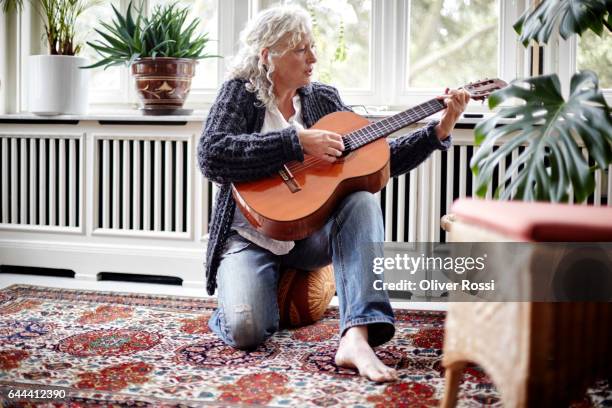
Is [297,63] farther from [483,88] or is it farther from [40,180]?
[40,180]

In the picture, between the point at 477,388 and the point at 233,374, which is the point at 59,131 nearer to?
the point at 233,374

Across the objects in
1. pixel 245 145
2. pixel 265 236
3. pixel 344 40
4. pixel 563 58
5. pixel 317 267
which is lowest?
pixel 317 267

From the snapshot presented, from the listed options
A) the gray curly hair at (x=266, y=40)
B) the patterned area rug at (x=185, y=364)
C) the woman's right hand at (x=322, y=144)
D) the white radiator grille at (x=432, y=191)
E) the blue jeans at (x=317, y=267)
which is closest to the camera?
the patterned area rug at (x=185, y=364)

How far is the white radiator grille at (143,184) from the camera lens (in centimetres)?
304

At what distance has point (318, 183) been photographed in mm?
1948

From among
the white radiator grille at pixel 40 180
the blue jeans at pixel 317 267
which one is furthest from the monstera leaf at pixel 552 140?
the white radiator grille at pixel 40 180

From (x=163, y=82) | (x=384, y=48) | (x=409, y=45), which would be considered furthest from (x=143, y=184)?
(x=409, y=45)

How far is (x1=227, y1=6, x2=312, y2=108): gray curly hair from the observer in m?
2.13

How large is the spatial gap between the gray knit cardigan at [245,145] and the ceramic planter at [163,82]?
0.85 meters

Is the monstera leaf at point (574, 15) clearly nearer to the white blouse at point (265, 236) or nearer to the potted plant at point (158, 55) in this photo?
the white blouse at point (265, 236)

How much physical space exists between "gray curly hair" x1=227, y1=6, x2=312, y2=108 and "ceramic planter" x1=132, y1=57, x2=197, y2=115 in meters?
0.79

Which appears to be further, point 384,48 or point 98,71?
point 98,71

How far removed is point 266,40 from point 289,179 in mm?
468

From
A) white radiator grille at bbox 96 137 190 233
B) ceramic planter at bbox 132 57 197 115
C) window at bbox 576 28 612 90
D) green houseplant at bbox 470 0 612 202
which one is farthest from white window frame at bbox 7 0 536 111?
green houseplant at bbox 470 0 612 202
